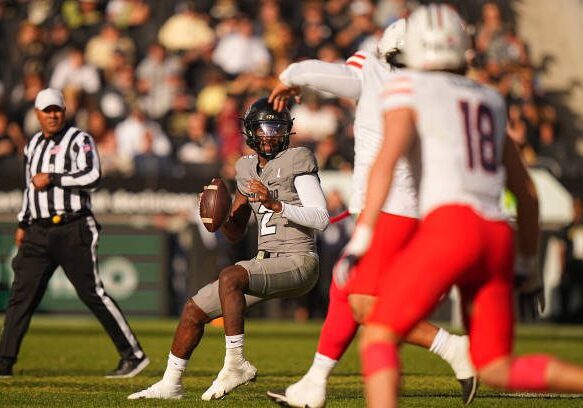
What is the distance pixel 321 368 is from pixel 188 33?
39.6 ft

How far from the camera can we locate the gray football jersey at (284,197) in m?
6.91

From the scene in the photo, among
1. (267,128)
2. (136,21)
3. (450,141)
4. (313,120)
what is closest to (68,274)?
(267,128)

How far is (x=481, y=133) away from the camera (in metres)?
4.51

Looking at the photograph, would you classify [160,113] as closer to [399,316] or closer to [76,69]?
[76,69]

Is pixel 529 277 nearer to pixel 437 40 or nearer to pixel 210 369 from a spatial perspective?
pixel 437 40

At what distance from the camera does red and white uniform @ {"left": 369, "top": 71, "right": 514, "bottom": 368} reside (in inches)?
170

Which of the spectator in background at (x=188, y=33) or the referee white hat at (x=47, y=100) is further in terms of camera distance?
the spectator in background at (x=188, y=33)

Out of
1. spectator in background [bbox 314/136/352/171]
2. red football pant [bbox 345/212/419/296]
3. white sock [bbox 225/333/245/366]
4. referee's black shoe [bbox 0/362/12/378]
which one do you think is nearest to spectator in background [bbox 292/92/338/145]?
spectator in background [bbox 314/136/352/171]

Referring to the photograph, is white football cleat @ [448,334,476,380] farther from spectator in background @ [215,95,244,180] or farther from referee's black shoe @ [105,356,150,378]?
spectator in background @ [215,95,244,180]

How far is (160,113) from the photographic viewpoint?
1711 cm

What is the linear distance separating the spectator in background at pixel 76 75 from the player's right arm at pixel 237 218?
32.3 ft

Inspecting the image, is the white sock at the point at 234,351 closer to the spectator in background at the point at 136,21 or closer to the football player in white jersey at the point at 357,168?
the football player in white jersey at the point at 357,168

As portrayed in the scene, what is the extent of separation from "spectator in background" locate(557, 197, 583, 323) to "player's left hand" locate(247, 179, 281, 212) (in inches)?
369

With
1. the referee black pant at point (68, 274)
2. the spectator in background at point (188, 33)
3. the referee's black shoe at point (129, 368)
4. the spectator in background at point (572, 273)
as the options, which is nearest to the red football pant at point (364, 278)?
the referee's black shoe at point (129, 368)
